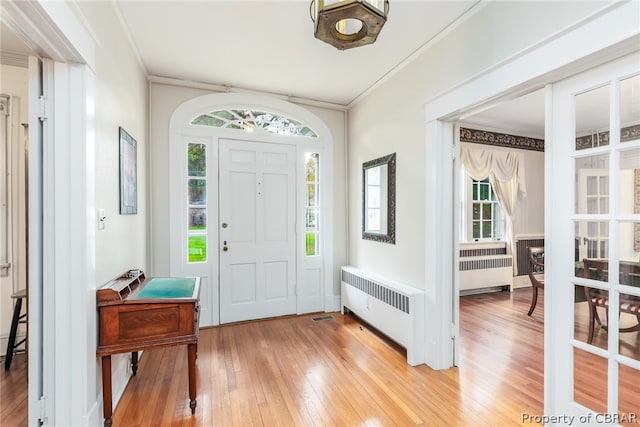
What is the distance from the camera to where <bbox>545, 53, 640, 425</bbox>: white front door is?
4.64ft

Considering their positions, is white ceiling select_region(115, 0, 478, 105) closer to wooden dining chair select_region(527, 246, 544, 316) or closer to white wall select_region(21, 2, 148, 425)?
white wall select_region(21, 2, 148, 425)

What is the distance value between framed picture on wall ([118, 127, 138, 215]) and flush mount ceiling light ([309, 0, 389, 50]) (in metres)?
1.73

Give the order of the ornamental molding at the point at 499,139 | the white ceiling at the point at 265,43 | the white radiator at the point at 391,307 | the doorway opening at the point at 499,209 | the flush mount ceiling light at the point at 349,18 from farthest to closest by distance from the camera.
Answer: the ornamental molding at the point at 499,139
the doorway opening at the point at 499,209
the white radiator at the point at 391,307
the white ceiling at the point at 265,43
the flush mount ceiling light at the point at 349,18

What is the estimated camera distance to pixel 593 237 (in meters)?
1.55

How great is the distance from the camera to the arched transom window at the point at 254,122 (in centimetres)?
344

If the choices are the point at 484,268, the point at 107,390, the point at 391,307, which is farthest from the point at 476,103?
the point at 484,268

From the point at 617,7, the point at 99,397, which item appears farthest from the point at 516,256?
the point at 99,397

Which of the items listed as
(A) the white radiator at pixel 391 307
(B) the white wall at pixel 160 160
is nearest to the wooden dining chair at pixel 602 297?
(A) the white radiator at pixel 391 307

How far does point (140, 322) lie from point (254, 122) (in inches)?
99.2

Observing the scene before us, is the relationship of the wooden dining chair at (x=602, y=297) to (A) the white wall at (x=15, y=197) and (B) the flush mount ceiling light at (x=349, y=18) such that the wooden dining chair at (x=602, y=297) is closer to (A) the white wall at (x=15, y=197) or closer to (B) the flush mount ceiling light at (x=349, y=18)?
(B) the flush mount ceiling light at (x=349, y=18)

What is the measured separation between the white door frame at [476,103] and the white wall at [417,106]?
60 mm

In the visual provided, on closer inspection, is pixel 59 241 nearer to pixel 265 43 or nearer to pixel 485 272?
pixel 265 43

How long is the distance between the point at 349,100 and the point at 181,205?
2.39 meters

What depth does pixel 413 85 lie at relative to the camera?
8.96 feet
